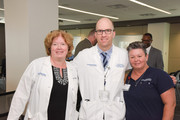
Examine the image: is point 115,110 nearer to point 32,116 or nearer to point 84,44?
point 32,116

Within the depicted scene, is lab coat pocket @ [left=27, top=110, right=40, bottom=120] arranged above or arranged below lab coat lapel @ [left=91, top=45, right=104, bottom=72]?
below

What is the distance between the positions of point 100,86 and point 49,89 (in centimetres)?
50

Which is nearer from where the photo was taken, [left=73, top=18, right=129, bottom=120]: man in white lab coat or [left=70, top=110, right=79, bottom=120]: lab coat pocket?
[left=73, top=18, right=129, bottom=120]: man in white lab coat

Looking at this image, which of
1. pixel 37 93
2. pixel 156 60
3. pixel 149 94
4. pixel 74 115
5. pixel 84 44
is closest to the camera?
pixel 149 94

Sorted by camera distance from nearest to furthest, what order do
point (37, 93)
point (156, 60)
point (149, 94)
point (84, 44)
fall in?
point (149, 94) → point (37, 93) → point (156, 60) → point (84, 44)

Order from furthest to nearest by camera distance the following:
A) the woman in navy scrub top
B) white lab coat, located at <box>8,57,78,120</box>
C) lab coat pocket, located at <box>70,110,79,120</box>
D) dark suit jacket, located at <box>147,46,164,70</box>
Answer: dark suit jacket, located at <box>147,46,164,70</box>
lab coat pocket, located at <box>70,110,79,120</box>
white lab coat, located at <box>8,57,78,120</box>
the woman in navy scrub top

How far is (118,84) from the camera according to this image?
1.94m

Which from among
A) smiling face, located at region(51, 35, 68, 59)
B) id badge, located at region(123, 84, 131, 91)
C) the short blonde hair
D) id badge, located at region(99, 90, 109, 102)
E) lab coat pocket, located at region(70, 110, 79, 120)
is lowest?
lab coat pocket, located at region(70, 110, 79, 120)

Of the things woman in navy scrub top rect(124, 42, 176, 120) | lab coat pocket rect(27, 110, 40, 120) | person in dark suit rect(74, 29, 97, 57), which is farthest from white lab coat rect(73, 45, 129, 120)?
person in dark suit rect(74, 29, 97, 57)

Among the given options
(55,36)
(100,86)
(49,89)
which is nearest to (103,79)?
(100,86)

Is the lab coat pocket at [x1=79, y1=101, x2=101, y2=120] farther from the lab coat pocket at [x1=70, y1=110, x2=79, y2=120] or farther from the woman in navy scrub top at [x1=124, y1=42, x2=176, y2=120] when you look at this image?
the woman in navy scrub top at [x1=124, y1=42, x2=176, y2=120]

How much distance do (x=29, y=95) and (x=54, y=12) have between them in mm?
2246

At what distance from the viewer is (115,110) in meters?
1.90

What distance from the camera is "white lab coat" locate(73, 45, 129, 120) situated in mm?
1901
